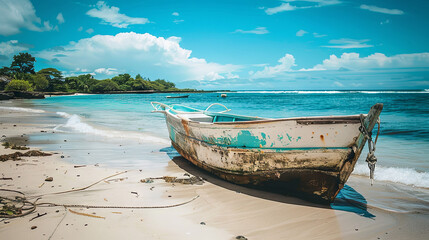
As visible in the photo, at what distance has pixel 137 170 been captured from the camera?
5.48m

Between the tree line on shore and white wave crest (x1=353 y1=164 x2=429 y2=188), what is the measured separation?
68.0m

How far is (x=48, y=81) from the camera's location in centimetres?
8525

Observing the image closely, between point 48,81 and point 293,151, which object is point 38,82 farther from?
point 293,151

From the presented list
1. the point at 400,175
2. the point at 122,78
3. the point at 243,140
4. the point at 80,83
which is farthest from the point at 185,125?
the point at 122,78

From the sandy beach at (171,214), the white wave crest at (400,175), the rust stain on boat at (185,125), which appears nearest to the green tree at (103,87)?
the sandy beach at (171,214)

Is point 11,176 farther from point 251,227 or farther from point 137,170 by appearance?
point 251,227

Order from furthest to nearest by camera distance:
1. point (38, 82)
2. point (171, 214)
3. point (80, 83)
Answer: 1. point (80, 83)
2. point (38, 82)
3. point (171, 214)

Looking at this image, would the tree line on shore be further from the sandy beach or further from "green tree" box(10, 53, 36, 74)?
the sandy beach

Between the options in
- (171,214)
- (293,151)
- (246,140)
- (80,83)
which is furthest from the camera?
(80,83)

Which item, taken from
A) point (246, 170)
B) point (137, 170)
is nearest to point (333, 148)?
point (246, 170)

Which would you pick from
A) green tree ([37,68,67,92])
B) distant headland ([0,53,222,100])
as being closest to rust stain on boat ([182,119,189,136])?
distant headland ([0,53,222,100])

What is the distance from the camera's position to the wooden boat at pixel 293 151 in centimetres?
338

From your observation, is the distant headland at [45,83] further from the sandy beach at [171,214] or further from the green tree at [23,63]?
the sandy beach at [171,214]

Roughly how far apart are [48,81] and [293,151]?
102 m
